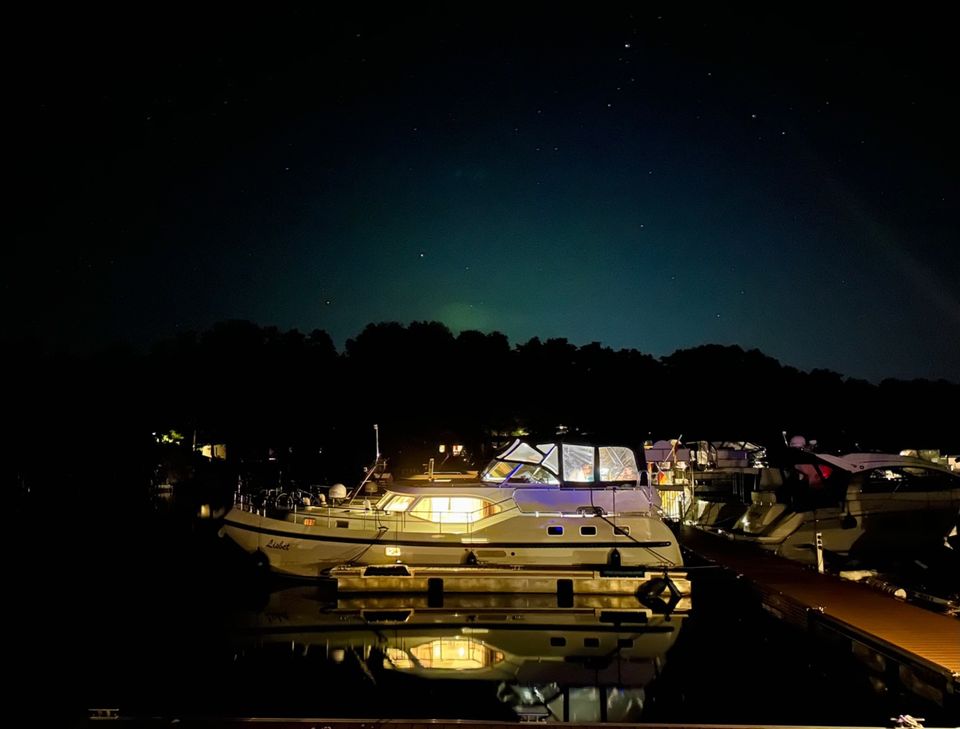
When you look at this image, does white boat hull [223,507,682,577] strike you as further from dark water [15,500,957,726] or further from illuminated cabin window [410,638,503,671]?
illuminated cabin window [410,638,503,671]

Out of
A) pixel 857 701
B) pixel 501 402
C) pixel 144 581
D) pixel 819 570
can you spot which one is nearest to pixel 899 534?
pixel 819 570

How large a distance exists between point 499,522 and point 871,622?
30.3 feet

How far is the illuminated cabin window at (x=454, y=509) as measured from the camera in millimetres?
20109

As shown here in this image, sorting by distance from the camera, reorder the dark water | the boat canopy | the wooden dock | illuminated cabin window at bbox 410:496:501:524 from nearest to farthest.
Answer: the wooden dock
the dark water
illuminated cabin window at bbox 410:496:501:524
the boat canopy

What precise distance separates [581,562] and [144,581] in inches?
597

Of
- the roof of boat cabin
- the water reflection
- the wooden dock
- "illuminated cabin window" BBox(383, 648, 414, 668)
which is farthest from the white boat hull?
the roof of boat cabin

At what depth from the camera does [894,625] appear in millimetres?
13578

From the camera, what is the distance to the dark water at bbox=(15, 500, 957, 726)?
38.4 feet

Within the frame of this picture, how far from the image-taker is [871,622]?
13.8 meters

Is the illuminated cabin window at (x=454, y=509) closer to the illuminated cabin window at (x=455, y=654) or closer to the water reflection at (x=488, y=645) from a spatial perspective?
the water reflection at (x=488, y=645)

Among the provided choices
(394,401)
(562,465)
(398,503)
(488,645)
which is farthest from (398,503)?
(394,401)

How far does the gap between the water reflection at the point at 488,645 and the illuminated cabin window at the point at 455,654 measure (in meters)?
0.02

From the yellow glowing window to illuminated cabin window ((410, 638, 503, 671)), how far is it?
516 cm

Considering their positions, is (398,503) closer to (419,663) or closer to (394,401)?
(419,663)
